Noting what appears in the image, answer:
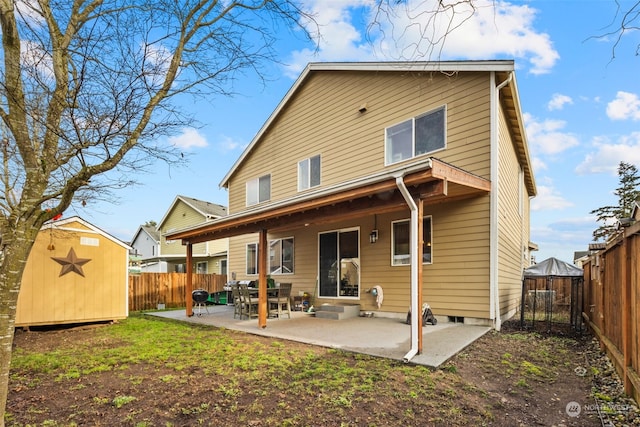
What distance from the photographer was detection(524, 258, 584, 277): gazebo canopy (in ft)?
25.9

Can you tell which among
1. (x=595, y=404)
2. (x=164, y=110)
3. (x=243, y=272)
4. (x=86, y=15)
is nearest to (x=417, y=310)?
(x=595, y=404)

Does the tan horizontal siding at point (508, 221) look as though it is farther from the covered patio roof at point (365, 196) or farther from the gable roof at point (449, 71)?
the covered patio roof at point (365, 196)

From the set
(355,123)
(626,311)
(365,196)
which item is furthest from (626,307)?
Result: (355,123)

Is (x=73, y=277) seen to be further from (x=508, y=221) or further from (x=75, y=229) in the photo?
(x=508, y=221)

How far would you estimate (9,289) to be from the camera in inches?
112

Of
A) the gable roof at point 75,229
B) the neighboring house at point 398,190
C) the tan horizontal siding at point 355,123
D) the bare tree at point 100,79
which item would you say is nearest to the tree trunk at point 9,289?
the bare tree at point 100,79

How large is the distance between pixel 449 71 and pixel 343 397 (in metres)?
6.60

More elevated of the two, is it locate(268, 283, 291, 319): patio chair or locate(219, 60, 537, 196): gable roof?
locate(219, 60, 537, 196): gable roof

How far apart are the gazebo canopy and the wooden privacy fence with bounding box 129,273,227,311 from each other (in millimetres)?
12520

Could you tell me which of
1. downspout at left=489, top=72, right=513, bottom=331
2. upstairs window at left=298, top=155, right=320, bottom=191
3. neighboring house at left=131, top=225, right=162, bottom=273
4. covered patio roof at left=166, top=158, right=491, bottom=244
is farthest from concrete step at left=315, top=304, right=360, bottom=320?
neighboring house at left=131, top=225, right=162, bottom=273

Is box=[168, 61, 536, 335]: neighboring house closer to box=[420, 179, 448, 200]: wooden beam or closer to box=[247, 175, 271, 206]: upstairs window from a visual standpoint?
box=[420, 179, 448, 200]: wooden beam

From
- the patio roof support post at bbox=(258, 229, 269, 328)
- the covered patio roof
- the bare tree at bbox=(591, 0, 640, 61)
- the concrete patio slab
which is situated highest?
the bare tree at bbox=(591, 0, 640, 61)

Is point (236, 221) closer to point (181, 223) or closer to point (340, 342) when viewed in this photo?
point (340, 342)

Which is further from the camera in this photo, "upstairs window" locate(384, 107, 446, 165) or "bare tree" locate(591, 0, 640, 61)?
"upstairs window" locate(384, 107, 446, 165)
